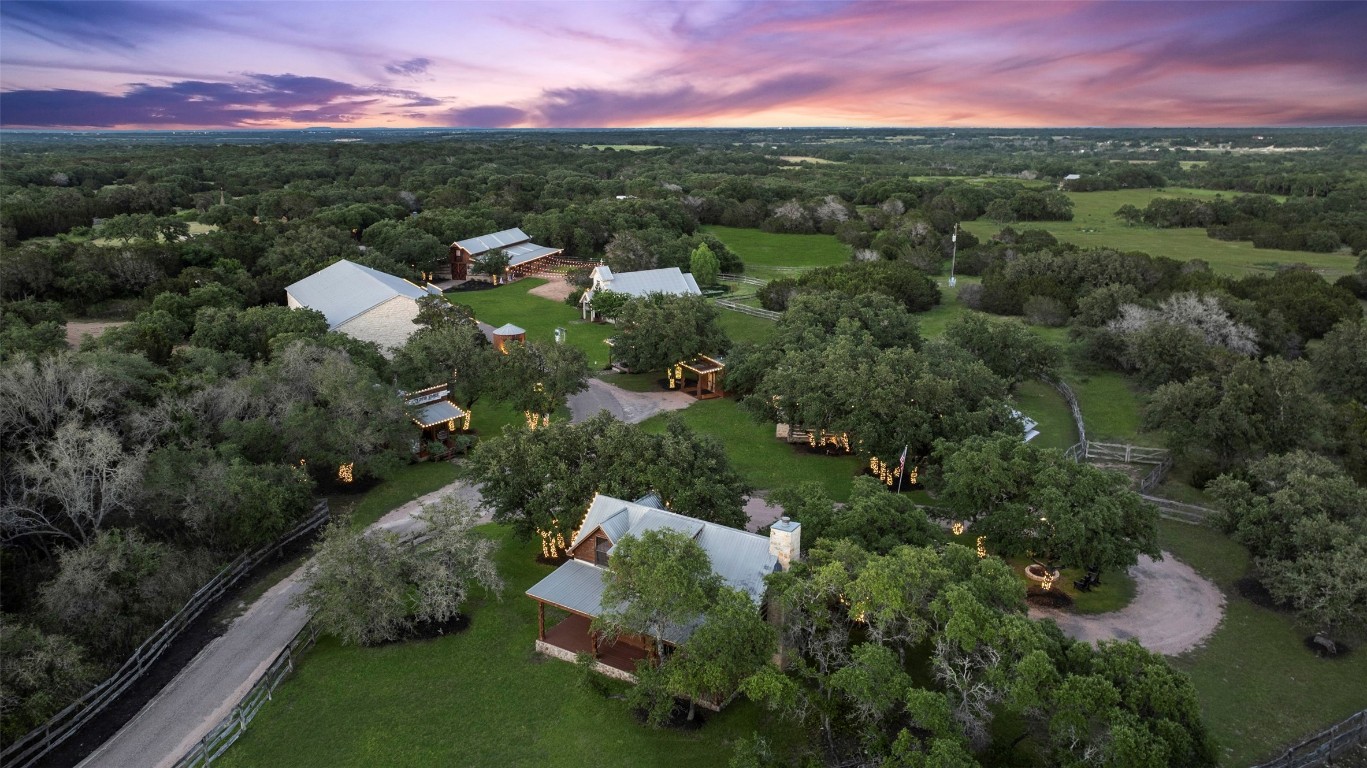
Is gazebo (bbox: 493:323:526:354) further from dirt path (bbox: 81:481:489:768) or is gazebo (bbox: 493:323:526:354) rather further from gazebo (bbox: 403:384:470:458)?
dirt path (bbox: 81:481:489:768)

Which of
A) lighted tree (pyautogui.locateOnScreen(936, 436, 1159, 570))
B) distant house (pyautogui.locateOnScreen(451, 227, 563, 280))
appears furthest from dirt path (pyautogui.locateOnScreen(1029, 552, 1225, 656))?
distant house (pyautogui.locateOnScreen(451, 227, 563, 280))

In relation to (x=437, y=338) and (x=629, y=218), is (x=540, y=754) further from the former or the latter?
(x=629, y=218)

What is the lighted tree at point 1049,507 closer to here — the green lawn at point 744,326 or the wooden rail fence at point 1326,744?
the wooden rail fence at point 1326,744

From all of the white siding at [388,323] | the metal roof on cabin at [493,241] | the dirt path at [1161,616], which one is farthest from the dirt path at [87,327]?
the dirt path at [1161,616]

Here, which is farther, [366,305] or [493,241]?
[493,241]

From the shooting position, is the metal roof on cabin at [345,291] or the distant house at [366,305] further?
the metal roof on cabin at [345,291]

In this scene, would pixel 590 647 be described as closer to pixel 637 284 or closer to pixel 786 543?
pixel 786 543

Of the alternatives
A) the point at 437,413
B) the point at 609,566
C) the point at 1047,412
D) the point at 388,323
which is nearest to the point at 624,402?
the point at 437,413
